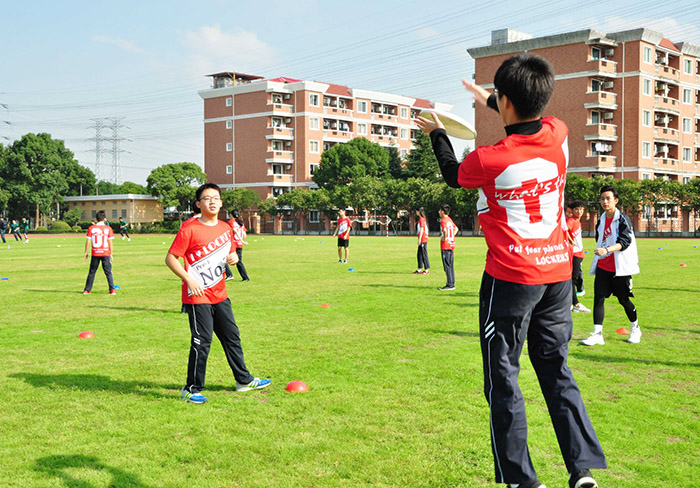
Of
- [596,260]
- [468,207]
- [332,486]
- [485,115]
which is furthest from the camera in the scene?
[485,115]

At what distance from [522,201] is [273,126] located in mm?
81137

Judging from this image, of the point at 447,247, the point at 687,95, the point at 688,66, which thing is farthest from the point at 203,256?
the point at 688,66

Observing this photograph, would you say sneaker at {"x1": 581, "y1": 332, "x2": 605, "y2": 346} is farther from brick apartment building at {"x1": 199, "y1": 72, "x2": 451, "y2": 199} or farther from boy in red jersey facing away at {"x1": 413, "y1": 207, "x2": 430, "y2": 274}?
brick apartment building at {"x1": 199, "y1": 72, "x2": 451, "y2": 199}

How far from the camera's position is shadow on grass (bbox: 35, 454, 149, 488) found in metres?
4.23

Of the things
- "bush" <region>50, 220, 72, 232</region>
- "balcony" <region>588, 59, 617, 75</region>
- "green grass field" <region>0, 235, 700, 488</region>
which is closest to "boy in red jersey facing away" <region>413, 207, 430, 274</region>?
"green grass field" <region>0, 235, 700, 488</region>

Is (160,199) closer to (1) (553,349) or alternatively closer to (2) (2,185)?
(2) (2,185)

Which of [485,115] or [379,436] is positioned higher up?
[485,115]

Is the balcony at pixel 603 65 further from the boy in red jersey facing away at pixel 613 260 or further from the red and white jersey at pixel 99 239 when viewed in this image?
the boy in red jersey facing away at pixel 613 260

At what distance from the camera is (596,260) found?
9.13 m

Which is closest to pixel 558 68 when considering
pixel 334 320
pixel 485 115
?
pixel 485 115

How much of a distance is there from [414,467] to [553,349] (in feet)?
4.54

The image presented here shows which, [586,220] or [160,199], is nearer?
[586,220]

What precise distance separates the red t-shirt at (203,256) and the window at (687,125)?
72.1 m

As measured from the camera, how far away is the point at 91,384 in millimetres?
6805
